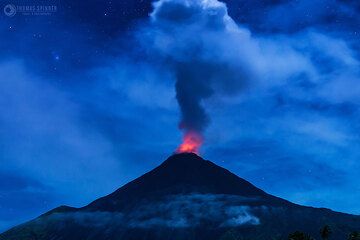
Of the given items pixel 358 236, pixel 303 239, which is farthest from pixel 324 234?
pixel 358 236

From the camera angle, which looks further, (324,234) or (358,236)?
(358,236)

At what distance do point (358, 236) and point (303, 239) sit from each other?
1583cm

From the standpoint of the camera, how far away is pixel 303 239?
10312cm

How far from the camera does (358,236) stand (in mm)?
111500

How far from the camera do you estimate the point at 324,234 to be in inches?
4023

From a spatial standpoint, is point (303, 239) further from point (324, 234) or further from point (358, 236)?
point (358, 236)

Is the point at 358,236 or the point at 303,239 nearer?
the point at 303,239

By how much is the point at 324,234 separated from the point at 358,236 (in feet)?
44.5

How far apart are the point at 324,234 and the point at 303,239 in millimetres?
4072
